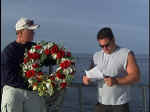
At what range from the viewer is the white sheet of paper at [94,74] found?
3750 mm

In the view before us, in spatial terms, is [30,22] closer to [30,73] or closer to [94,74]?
[30,73]

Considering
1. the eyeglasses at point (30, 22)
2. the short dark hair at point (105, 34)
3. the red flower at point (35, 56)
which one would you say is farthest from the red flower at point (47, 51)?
the short dark hair at point (105, 34)

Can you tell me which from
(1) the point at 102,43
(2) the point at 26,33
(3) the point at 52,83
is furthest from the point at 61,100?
(1) the point at 102,43

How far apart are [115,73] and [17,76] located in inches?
53.9

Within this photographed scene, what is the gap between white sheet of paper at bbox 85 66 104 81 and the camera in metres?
3.75

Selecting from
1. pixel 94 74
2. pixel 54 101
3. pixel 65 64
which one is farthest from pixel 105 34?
pixel 54 101

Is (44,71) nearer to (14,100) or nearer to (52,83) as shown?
(52,83)

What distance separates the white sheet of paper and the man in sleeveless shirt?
0.01 metres

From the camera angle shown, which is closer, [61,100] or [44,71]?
[44,71]

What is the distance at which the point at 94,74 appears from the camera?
12.4ft

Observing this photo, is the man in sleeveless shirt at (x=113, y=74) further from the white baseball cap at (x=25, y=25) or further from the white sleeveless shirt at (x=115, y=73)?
the white baseball cap at (x=25, y=25)

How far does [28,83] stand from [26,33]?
70cm

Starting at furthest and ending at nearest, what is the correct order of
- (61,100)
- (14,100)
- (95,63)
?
(61,100) < (14,100) < (95,63)

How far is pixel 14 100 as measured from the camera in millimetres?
4270
